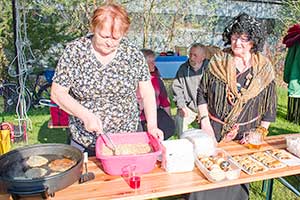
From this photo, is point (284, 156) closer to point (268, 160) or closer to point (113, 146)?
point (268, 160)

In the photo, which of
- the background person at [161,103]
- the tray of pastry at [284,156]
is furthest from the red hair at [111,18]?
the background person at [161,103]

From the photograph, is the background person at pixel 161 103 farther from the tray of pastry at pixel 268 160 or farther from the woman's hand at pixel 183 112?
the tray of pastry at pixel 268 160

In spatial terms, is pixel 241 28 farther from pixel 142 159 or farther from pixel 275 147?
pixel 142 159

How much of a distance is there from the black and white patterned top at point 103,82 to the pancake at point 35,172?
1.29ft

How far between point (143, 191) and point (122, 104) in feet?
1.60

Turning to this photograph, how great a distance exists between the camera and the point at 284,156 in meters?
1.64

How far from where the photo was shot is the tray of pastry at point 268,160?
5.04 ft

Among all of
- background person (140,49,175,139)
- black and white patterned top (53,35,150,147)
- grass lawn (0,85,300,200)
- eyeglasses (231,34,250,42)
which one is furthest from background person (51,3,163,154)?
grass lawn (0,85,300,200)

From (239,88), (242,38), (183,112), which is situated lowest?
(183,112)

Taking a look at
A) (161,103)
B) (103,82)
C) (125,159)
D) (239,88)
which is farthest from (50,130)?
(125,159)

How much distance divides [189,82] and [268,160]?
5.34ft

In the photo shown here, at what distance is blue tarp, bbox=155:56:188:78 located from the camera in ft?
15.3

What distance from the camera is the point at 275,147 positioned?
5.81 feet

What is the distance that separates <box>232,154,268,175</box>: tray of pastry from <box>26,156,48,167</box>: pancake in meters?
0.85
